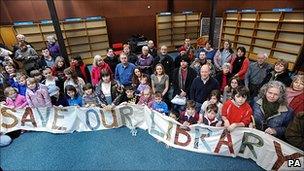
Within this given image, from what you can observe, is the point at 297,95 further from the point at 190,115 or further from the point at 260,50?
the point at 260,50

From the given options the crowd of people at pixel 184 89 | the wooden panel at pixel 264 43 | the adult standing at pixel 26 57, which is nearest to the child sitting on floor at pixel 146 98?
the crowd of people at pixel 184 89

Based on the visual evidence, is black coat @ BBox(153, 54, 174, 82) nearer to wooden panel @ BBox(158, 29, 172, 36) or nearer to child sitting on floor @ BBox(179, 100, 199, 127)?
child sitting on floor @ BBox(179, 100, 199, 127)

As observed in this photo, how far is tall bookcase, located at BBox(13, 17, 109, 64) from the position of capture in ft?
26.9

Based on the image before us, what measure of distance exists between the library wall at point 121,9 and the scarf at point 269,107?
690 cm

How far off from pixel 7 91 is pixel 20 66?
1887 millimetres

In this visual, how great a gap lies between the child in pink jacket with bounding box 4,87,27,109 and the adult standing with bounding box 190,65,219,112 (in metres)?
3.43

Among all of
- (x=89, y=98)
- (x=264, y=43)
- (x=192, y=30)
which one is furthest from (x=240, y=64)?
(x=192, y=30)

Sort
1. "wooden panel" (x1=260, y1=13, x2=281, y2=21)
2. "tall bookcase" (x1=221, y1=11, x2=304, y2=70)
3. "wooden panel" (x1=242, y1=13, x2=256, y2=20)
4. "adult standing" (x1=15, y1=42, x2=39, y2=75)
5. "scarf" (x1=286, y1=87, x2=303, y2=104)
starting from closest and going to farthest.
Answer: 1. "scarf" (x1=286, y1=87, x2=303, y2=104)
2. "adult standing" (x1=15, y1=42, x2=39, y2=75)
3. "tall bookcase" (x1=221, y1=11, x2=304, y2=70)
4. "wooden panel" (x1=260, y1=13, x2=281, y2=21)
5. "wooden panel" (x1=242, y1=13, x2=256, y2=20)

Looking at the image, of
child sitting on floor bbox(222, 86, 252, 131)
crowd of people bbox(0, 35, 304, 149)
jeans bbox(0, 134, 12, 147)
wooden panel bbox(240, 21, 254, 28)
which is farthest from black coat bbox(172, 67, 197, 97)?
wooden panel bbox(240, 21, 254, 28)

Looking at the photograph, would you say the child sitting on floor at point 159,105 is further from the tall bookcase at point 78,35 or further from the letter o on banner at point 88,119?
the tall bookcase at point 78,35

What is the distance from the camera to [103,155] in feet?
11.1

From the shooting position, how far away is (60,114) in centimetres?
384

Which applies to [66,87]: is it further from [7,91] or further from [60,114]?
[7,91]

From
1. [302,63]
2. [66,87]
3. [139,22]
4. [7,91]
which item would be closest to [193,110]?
[66,87]
